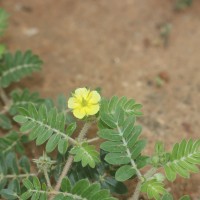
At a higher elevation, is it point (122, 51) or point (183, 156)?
point (122, 51)

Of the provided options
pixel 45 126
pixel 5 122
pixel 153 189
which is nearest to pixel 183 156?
pixel 153 189

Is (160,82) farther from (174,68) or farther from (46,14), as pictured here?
(46,14)

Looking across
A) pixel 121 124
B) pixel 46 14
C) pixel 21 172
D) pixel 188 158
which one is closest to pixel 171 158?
pixel 188 158

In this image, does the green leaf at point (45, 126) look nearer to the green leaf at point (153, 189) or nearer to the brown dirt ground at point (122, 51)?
the green leaf at point (153, 189)

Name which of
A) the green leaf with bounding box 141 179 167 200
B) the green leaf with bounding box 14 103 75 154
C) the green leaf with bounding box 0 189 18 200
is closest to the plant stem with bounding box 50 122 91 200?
the green leaf with bounding box 14 103 75 154

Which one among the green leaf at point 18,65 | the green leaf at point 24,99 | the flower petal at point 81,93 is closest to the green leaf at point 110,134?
the flower petal at point 81,93

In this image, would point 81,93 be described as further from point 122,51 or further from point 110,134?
point 122,51

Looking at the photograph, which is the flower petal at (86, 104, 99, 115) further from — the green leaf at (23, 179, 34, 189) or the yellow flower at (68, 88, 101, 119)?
the green leaf at (23, 179, 34, 189)
